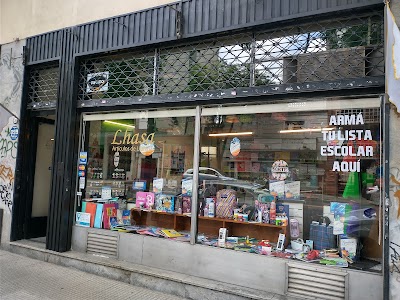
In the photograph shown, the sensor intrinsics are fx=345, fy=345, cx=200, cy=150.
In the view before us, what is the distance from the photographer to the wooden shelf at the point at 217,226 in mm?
5156

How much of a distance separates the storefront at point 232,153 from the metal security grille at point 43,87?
4cm

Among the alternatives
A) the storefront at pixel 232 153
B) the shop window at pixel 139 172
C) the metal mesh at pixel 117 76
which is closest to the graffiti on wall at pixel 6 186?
the storefront at pixel 232 153

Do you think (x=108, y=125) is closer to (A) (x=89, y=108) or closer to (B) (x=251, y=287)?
(A) (x=89, y=108)

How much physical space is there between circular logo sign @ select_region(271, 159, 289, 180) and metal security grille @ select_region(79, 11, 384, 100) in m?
1.35

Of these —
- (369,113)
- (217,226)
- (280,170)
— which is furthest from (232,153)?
(369,113)

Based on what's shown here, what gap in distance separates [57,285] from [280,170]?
379 centimetres

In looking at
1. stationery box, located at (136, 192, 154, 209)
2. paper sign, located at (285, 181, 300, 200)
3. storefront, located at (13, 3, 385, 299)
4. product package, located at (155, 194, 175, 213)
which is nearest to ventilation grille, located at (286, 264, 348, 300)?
storefront, located at (13, 3, 385, 299)

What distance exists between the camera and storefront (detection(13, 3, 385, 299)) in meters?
4.35

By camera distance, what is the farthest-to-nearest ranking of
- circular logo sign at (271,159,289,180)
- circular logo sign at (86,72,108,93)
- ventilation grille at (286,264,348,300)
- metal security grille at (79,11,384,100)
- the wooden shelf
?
circular logo sign at (86,72,108,93)
circular logo sign at (271,159,289,180)
the wooden shelf
metal security grille at (79,11,384,100)
ventilation grille at (286,264,348,300)

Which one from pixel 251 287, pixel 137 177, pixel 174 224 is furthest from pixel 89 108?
pixel 251 287

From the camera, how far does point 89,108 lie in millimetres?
6422

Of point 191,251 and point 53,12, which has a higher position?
point 53,12

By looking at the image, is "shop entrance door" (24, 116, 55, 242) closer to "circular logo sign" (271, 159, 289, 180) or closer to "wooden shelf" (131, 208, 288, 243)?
"wooden shelf" (131, 208, 288, 243)

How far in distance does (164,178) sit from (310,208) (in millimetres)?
2497
